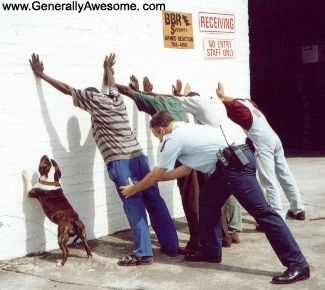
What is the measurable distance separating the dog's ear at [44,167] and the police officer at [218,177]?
0.88 m

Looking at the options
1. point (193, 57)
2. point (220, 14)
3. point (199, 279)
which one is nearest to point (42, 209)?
point (199, 279)

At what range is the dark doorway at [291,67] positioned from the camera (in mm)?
14688

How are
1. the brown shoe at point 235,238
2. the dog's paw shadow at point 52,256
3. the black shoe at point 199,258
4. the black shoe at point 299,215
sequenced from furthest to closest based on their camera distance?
1. the black shoe at point 299,215
2. the brown shoe at point 235,238
3. the dog's paw shadow at point 52,256
4. the black shoe at point 199,258

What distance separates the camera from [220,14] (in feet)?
25.7

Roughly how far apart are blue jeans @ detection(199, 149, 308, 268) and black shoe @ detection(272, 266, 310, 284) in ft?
0.15

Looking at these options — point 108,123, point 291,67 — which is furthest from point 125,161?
point 291,67

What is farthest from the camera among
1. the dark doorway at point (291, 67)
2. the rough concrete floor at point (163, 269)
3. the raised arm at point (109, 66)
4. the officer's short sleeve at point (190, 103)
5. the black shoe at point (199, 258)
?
the dark doorway at point (291, 67)

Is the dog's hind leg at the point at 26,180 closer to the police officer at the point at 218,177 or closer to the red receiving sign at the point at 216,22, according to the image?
the police officer at the point at 218,177

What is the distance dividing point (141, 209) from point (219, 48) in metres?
3.14

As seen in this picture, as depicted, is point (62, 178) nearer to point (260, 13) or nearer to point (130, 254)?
point (130, 254)

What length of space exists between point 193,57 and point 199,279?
11.5ft

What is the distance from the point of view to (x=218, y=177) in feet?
16.7

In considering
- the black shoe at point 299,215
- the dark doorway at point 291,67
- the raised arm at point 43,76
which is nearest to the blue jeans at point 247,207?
the raised arm at point 43,76

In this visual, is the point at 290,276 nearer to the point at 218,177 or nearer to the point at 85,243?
the point at 218,177
